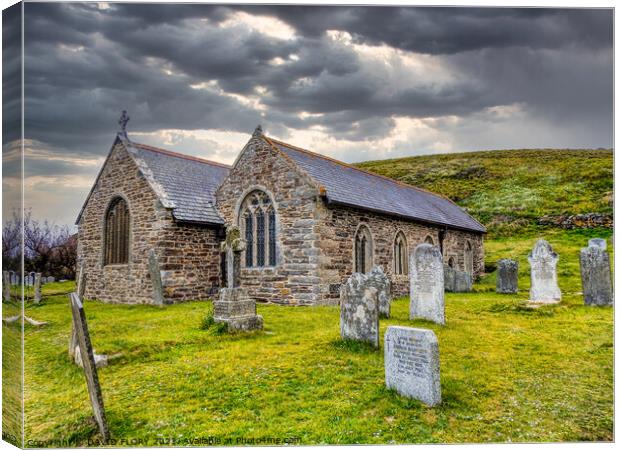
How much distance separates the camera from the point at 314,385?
21.4ft

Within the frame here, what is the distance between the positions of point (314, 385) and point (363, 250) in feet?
36.9

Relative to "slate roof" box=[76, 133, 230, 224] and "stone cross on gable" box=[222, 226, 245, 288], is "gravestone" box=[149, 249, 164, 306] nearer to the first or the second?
"slate roof" box=[76, 133, 230, 224]

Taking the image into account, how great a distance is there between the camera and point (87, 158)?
273 inches

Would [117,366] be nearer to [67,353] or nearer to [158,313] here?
[67,353]

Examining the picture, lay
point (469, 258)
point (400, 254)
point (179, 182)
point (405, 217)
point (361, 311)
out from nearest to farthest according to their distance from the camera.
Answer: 1. point (361, 311)
2. point (179, 182)
3. point (405, 217)
4. point (400, 254)
5. point (469, 258)

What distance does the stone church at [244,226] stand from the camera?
1548 centimetres

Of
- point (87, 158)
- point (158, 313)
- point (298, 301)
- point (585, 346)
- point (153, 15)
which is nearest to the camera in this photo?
point (153, 15)

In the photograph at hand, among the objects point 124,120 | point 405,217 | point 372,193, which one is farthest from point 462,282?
point 124,120

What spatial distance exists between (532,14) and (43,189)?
7.08 meters

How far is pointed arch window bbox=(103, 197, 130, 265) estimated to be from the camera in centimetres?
1759

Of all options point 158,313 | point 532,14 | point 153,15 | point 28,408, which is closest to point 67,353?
point 28,408

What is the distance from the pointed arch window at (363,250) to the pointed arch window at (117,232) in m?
8.76

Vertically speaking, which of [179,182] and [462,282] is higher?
[179,182]

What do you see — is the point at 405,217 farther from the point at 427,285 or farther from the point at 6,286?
the point at 6,286
